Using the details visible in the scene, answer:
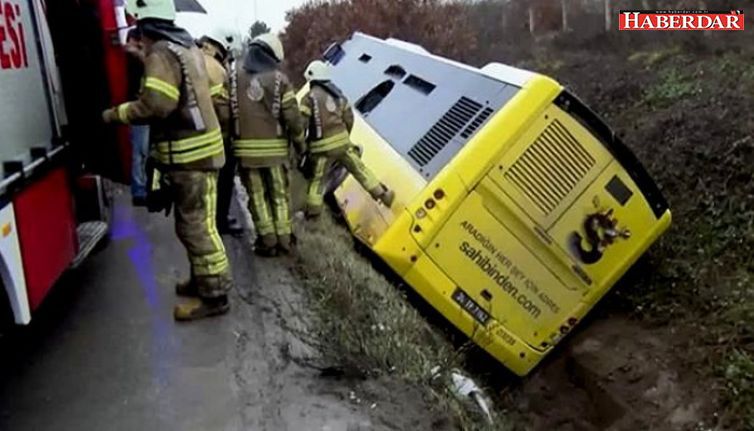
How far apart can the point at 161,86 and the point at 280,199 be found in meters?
1.77

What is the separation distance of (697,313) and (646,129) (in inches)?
128

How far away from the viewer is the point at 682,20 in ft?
43.3

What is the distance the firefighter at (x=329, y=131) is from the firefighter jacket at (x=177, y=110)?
1.66 m

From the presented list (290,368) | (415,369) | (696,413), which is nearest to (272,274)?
(290,368)

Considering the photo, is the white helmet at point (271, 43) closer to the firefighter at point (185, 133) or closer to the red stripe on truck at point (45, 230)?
the firefighter at point (185, 133)

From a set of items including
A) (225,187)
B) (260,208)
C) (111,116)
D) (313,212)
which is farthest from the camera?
(313,212)

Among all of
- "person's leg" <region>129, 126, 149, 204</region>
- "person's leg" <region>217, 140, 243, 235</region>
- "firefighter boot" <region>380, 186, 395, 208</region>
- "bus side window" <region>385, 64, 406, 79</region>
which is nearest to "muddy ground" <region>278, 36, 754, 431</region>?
"firefighter boot" <region>380, 186, 395, 208</region>

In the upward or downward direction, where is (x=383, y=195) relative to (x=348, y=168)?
downward

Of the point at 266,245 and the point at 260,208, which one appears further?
the point at 266,245

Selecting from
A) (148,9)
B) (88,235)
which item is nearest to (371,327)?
(148,9)

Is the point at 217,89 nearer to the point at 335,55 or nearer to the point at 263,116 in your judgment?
the point at 263,116

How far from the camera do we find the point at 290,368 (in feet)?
14.6

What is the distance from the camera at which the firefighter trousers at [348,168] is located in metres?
6.57

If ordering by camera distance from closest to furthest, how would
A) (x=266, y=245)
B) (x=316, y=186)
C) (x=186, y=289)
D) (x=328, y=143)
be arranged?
(x=186, y=289) < (x=266, y=245) < (x=328, y=143) < (x=316, y=186)
